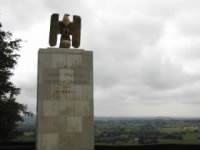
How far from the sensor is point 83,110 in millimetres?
12445

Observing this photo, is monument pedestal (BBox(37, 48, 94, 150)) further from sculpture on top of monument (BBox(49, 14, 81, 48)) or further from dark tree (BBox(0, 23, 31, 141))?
dark tree (BBox(0, 23, 31, 141))

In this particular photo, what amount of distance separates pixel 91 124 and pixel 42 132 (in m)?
1.73

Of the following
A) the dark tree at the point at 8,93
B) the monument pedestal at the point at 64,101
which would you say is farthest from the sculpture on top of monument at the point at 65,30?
the dark tree at the point at 8,93

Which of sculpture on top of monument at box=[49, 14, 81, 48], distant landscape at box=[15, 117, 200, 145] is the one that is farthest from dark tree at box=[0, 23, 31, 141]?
sculpture on top of monument at box=[49, 14, 81, 48]

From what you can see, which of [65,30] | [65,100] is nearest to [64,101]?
[65,100]

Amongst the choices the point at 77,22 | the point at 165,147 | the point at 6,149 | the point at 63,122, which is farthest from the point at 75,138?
the point at 77,22

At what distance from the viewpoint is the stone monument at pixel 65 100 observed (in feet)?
39.5

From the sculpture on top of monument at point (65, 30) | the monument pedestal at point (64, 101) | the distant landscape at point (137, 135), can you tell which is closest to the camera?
the monument pedestal at point (64, 101)

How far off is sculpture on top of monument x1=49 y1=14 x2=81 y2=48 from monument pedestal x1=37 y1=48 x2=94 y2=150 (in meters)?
0.47

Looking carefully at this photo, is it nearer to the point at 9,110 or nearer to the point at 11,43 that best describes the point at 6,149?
the point at 9,110

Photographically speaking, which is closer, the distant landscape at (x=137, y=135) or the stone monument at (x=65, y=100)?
the stone monument at (x=65, y=100)

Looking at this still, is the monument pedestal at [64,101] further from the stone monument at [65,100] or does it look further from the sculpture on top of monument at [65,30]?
the sculpture on top of monument at [65,30]

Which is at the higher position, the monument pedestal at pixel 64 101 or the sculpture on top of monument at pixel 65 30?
the sculpture on top of monument at pixel 65 30

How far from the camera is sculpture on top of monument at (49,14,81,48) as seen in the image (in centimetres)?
1289
